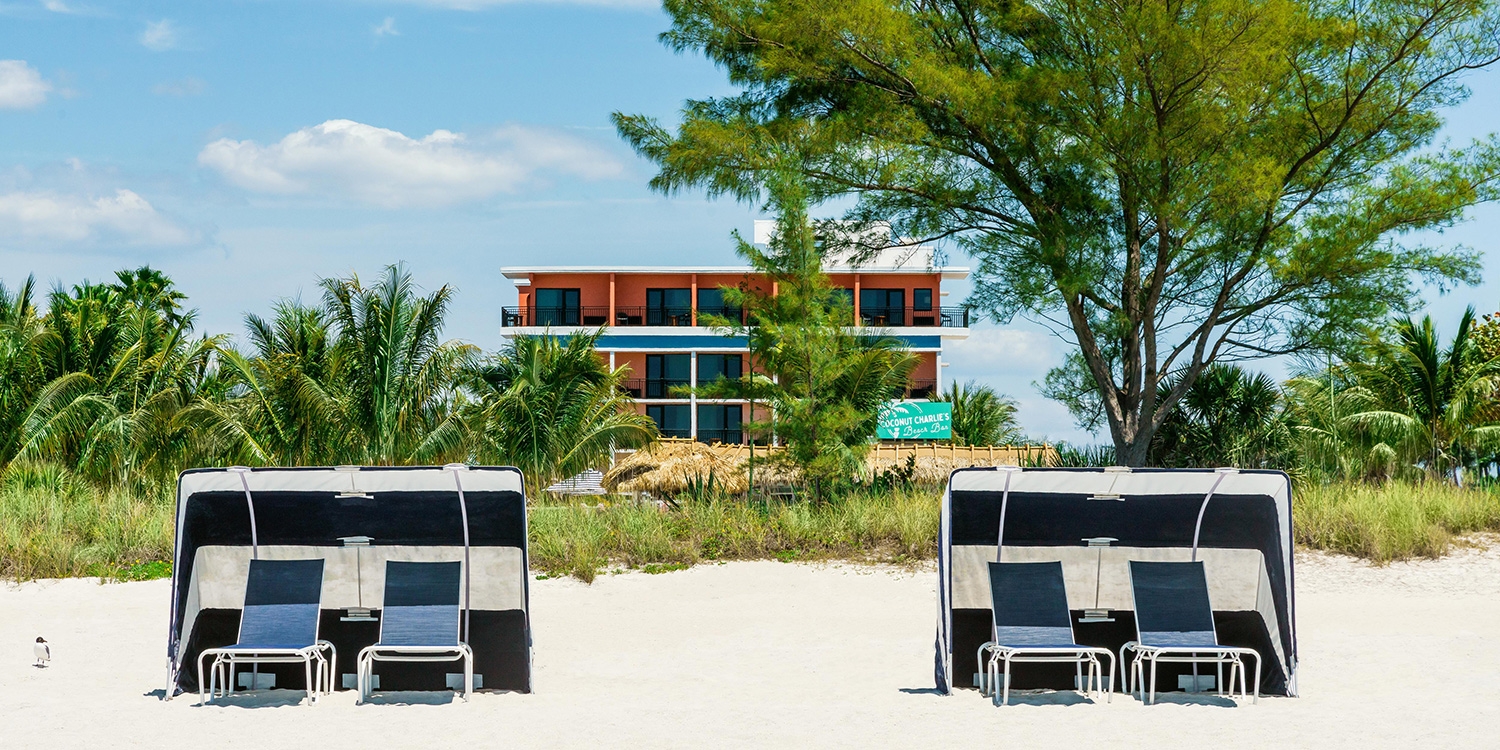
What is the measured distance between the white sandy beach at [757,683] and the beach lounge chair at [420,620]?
31cm

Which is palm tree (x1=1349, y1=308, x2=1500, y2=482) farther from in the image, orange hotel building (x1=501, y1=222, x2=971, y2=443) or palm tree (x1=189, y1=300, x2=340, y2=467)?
orange hotel building (x1=501, y1=222, x2=971, y2=443)

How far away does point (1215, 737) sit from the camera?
7.91 m

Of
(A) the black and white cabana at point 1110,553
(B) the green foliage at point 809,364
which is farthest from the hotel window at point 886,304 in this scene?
(A) the black and white cabana at point 1110,553

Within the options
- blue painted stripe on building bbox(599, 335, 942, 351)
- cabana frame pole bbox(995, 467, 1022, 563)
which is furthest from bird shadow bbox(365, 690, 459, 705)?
blue painted stripe on building bbox(599, 335, 942, 351)

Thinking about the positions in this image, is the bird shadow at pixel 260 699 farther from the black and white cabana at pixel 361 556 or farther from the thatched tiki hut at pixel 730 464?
the thatched tiki hut at pixel 730 464

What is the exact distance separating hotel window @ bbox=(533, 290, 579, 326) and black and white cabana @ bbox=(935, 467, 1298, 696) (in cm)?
4211

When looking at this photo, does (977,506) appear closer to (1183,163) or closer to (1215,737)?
(1215,737)

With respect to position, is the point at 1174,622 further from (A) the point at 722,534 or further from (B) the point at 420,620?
(A) the point at 722,534

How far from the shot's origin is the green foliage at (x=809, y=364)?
19.8 meters

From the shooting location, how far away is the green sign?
22127mm

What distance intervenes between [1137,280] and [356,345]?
45.9 ft

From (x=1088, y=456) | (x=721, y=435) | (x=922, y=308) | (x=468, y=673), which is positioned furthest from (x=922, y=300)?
(x=468, y=673)

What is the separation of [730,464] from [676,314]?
1123 inches

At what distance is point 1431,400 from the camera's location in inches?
934
